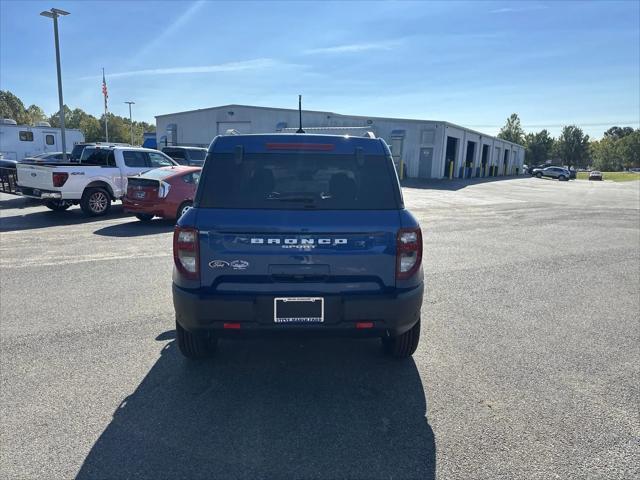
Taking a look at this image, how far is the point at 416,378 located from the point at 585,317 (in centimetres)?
296

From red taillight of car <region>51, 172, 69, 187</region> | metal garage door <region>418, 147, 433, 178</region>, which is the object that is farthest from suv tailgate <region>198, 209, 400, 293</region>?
metal garage door <region>418, 147, 433, 178</region>

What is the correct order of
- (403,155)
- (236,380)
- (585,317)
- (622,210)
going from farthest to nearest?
(403,155) → (622,210) → (585,317) → (236,380)

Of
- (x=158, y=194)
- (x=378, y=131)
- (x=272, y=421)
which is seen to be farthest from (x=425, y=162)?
(x=272, y=421)

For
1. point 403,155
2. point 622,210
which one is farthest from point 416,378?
point 403,155

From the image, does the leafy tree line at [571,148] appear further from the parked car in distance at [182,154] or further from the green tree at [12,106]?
the green tree at [12,106]

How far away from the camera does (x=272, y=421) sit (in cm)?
295

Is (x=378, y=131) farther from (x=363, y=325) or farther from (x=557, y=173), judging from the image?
(x=363, y=325)

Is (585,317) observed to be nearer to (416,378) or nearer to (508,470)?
(416,378)

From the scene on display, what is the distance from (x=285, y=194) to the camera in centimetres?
326

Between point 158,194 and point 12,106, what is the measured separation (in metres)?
109

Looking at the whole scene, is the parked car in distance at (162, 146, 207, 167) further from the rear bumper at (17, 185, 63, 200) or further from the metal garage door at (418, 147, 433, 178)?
the metal garage door at (418, 147, 433, 178)

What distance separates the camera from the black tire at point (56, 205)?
12.4 metres

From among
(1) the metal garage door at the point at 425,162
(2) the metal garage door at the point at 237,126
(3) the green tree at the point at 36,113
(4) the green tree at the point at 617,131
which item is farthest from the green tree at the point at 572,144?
(3) the green tree at the point at 36,113

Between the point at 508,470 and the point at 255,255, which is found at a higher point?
the point at 255,255
